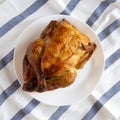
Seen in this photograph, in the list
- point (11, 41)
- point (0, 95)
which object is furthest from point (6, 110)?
point (11, 41)

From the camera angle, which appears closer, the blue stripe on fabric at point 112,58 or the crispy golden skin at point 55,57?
the crispy golden skin at point 55,57

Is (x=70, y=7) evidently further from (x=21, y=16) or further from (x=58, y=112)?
(x=58, y=112)

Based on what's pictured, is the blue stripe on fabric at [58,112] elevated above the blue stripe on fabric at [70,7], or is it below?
below

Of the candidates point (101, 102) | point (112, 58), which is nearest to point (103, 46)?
point (112, 58)

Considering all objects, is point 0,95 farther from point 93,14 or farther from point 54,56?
point 93,14

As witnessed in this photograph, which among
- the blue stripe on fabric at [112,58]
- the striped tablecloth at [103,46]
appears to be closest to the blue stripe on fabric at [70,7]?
the striped tablecloth at [103,46]

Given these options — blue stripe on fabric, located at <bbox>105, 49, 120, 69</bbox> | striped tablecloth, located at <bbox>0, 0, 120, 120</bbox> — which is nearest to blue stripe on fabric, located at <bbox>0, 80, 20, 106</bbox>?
striped tablecloth, located at <bbox>0, 0, 120, 120</bbox>

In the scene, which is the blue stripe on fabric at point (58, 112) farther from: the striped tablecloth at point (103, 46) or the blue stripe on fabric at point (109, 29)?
the blue stripe on fabric at point (109, 29)
